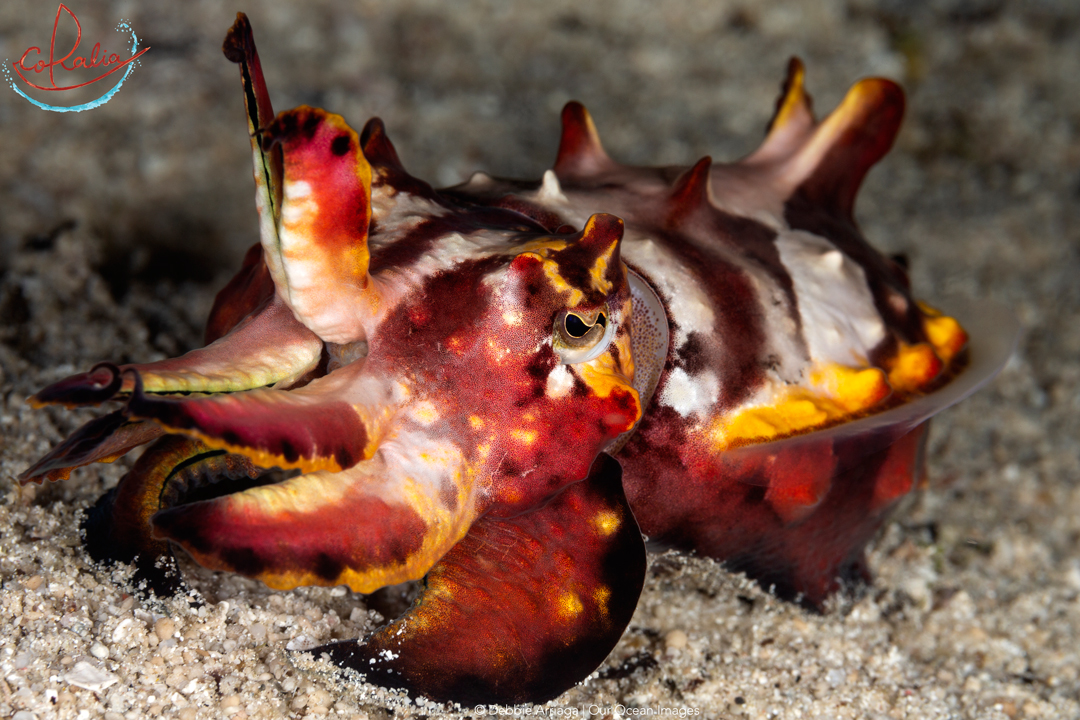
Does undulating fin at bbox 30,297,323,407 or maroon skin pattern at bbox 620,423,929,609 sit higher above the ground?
undulating fin at bbox 30,297,323,407

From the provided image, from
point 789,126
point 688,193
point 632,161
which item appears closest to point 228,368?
point 688,193

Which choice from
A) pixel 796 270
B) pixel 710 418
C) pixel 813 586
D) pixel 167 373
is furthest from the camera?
pixel 813 586

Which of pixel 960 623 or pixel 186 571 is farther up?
pixel 186 571

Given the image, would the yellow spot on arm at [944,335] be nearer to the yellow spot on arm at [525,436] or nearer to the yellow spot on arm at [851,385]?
the yellow spot on arm at [851,385]

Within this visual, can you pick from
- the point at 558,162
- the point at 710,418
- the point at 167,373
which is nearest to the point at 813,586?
the point at 710,418

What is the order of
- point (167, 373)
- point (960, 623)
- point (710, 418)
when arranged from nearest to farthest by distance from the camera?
point (167, 373)
point (710, 418)
point (960, 623)

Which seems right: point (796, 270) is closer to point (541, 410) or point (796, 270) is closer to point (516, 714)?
point (541, 410)

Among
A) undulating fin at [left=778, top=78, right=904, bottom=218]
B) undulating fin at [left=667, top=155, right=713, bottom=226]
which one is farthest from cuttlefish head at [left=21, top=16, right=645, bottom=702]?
undulating fin at [left=778, top=78, right=904, bottom=218]

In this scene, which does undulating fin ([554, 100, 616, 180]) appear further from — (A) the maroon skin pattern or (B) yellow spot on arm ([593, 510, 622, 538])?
(B) yellow spot on arm ([593, 510, 622, 538])

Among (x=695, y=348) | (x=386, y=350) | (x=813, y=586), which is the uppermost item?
(x=386, y=350)
